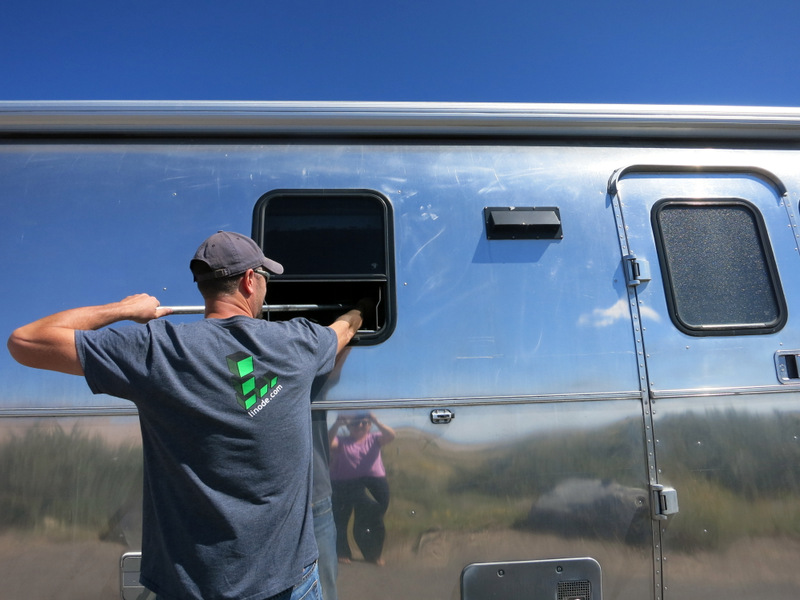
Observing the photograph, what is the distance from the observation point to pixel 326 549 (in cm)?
205

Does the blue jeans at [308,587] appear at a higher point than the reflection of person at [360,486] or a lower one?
lower

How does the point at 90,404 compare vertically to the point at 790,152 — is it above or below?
below

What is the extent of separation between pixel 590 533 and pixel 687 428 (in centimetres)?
59

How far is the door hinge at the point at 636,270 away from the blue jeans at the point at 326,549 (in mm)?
1575

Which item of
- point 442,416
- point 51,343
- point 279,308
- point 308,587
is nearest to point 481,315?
point 442,416

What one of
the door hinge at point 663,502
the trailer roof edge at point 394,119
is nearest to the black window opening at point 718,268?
the trailer roof edge at point 394,119

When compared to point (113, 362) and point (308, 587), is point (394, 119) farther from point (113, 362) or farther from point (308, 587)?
point (308, 587)

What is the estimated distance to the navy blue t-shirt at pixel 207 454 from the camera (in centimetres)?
141

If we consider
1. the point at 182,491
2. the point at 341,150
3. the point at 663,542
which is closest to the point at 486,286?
the point at 341,150

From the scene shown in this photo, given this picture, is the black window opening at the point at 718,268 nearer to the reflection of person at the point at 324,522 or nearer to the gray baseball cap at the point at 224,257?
the reflection of person at the point at 324,522

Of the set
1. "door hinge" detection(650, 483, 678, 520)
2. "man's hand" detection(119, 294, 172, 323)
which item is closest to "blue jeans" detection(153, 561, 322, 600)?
"man's hand" detection(119, 294, 172, 323)

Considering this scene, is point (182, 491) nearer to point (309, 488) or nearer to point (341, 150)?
point (309, 488)

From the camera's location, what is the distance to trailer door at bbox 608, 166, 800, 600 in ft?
7.14

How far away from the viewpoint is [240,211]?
7.52ft
